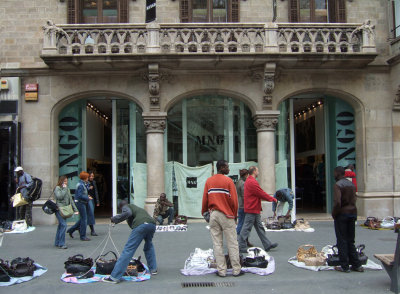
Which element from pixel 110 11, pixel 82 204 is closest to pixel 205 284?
A: pixel 82 204

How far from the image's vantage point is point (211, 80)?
13.9m

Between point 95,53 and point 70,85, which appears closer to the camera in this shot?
point 95,53

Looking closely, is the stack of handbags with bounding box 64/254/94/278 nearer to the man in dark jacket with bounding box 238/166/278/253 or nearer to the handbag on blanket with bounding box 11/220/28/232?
the man in dark jacket with bounding box 238/166/278/253

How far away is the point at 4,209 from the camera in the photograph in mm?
13289

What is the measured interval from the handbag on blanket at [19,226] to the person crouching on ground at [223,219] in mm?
7647

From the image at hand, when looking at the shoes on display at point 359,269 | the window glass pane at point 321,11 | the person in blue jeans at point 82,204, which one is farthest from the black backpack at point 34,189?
the window glass pane at point 321,11

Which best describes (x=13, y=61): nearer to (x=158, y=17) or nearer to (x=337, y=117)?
(x=158, y=17)

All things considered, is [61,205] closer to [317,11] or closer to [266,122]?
[266,122]

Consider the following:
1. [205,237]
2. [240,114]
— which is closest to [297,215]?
[240,114]

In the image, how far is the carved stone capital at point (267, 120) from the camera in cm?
1384

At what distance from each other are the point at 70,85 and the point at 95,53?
1.69m

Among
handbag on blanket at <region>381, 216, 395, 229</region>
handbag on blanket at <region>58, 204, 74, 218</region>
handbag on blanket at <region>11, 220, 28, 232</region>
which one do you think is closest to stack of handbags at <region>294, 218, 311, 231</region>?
handbag on blanket at <region>381, 216, 395, 229</region>

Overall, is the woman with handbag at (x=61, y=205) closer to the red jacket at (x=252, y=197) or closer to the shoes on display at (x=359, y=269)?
the red jacket at (x=252, y=197)

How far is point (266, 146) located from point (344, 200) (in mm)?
6991
